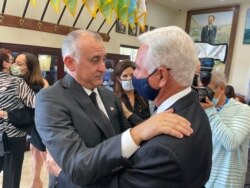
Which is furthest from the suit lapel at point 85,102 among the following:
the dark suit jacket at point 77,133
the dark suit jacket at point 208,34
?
the dark suit jacket at point 208,34

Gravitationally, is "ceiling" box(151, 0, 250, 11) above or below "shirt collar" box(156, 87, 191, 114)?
above

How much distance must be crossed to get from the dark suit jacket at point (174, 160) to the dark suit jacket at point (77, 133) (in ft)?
0.19

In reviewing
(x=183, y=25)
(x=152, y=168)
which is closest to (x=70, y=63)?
(x=152, y=168)

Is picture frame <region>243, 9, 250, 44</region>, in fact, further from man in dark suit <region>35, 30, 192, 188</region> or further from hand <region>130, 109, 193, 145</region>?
hand <region>130, 109, 193, 145</region>

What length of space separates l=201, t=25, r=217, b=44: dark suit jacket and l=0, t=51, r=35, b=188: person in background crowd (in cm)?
522

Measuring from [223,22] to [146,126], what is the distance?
6041 mm

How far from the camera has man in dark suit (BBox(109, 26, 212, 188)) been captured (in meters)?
0.72

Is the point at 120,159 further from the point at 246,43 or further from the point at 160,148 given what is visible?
the point at 246,43

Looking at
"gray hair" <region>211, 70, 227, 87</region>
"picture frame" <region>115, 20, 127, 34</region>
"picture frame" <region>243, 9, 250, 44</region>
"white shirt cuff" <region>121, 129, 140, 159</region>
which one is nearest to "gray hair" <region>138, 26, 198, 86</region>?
A: "white shirt cuff" <region>121, 129, 140, 159</region>

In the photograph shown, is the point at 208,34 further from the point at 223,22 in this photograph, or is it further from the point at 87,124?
the point at 87,124

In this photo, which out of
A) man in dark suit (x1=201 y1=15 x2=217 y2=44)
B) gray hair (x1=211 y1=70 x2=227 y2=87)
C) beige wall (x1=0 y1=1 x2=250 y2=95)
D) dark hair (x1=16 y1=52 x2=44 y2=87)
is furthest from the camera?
man in dark suit (x1=201 y1=15 x2=217 y2=44)

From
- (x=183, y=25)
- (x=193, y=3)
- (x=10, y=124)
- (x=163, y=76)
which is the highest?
(x=193, y=3)

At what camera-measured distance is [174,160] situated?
71 cm

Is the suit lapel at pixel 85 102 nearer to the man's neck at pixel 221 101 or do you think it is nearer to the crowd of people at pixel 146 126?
the crowd of people at pixel 146 126
